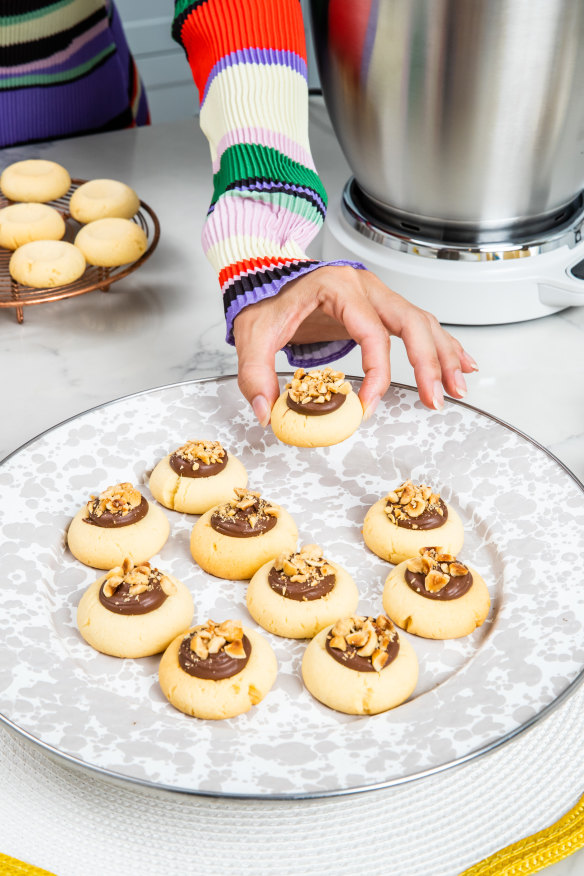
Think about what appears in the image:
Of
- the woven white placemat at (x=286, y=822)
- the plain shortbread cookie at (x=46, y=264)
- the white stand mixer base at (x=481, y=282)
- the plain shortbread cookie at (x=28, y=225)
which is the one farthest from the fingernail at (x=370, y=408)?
the plain shortbread cookie at (x=28, y=225)

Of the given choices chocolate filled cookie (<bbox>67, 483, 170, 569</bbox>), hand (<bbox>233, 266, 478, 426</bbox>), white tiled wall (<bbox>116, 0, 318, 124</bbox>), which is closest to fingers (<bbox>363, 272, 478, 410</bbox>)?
hand (<bbox>233, 266, 478, 426</bbox>)

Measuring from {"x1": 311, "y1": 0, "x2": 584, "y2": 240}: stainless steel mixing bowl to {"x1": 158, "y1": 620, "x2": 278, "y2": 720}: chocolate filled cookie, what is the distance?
1.82 ft

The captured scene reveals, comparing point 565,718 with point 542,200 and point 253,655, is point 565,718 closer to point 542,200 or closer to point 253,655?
point 253,655

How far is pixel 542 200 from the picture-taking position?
3.33ft

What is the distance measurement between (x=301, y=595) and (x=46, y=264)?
59cm

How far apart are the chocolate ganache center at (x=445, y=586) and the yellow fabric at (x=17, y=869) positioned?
369mm

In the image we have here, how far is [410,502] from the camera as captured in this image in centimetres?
87

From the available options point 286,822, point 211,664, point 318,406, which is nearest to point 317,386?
point 318,406

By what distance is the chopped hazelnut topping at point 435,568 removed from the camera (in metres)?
0.78

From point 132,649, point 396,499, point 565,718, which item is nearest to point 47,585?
point 132,649

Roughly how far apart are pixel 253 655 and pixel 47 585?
220 millimetres

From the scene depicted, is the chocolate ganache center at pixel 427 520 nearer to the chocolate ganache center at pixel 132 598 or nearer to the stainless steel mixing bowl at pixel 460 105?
the chocolate ganache center at pixel 132 598

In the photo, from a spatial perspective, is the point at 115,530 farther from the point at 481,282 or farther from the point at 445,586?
the point at 481,282

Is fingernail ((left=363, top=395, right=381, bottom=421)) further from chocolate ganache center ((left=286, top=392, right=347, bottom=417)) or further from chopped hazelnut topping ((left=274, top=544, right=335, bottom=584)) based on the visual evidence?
chopped hazelnut topping ((left=274, top=544, right=335, bottom=584))
